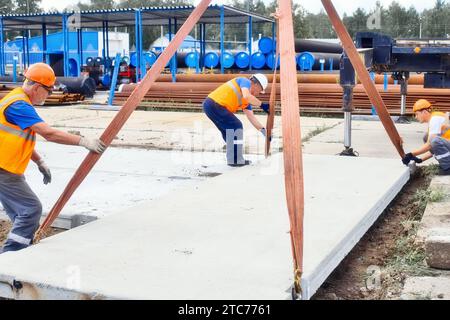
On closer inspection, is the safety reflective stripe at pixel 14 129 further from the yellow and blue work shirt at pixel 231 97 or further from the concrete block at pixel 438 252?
the yellow and blue work shirt at pixel 231 97

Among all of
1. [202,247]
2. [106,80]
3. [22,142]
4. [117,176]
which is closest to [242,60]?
[106,80]

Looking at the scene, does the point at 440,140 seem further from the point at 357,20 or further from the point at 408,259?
the point at 357,20

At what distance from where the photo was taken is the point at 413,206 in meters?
5.98

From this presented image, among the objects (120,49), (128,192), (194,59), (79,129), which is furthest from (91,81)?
(120,49)

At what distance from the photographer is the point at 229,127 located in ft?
27.5

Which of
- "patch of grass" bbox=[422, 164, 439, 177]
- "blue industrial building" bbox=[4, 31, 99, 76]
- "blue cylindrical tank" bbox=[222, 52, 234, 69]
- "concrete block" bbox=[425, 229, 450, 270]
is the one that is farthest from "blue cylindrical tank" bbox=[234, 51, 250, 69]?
"concrete block" bbox=[425, 229, 450, 270]

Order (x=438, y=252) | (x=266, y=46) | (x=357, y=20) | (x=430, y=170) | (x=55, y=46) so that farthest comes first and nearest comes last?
(x=357, y=20) → (x=55, y=46) → (x=266, y=46) → (x=430, y=170) → (x=438, y=252)

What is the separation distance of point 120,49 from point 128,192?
3742 cm

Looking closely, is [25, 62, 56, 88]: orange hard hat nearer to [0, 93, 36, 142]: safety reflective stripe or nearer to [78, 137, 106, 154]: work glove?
[0, 93, 36, 142]: safety reflective stripe

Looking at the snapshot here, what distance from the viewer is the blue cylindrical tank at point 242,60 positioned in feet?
87.9

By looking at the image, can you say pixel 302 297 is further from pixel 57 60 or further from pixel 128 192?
pixel 57 60

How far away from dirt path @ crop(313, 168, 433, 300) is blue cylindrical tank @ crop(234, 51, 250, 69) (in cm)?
2130

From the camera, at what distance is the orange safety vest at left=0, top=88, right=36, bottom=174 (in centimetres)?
430

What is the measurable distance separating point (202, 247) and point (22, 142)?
1.59m
